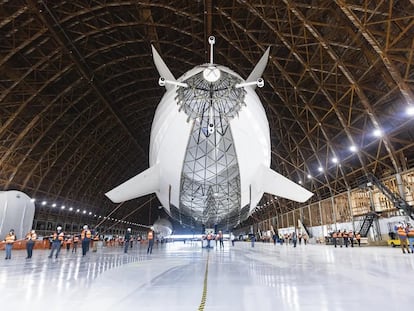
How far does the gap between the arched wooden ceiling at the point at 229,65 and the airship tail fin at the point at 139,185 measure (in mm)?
16661

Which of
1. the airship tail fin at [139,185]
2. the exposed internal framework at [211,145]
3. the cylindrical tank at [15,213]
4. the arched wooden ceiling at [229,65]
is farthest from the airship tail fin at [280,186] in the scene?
the cylindrical tank at [15,213]

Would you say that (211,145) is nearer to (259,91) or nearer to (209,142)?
(209,142)

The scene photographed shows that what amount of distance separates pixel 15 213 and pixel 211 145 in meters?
23.5

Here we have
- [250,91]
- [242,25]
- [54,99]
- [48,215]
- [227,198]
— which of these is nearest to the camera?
[250,91]

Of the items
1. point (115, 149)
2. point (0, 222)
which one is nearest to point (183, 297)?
point (0, 222)

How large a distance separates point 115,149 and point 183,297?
4695 cm

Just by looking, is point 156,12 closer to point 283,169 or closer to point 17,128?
point 17,128

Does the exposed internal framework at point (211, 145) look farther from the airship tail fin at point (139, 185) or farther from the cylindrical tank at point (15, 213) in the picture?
the cylindrical tank at point (15, 213)

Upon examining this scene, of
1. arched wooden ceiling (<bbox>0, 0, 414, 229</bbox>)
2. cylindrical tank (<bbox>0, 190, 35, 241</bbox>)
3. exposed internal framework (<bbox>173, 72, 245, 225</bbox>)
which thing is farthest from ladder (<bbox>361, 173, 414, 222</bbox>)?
cylindrical tank (<bbox>0, 190, 35, 241</bbox>)

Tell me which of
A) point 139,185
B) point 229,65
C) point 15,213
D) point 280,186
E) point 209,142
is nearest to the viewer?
point 209,142

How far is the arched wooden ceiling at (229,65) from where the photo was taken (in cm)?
2122

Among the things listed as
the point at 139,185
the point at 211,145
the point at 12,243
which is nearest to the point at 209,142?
the point at 211,145

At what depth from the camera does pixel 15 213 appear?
24031 mm

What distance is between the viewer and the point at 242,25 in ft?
83.9
